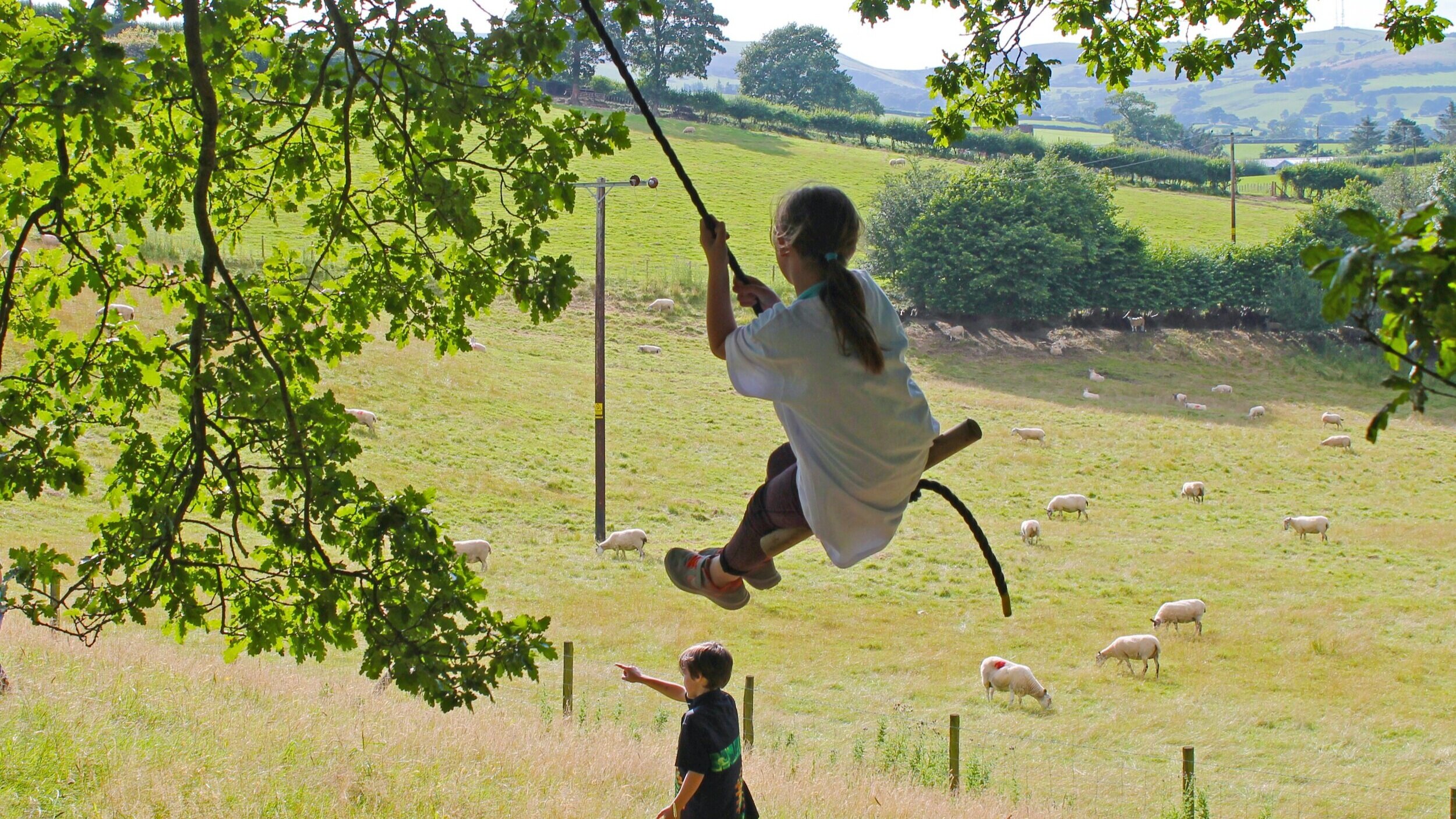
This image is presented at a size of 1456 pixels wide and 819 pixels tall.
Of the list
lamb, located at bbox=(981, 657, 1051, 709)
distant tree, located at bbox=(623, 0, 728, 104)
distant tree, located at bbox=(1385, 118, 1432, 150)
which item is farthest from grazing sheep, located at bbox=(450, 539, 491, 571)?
distant tree, located at bbox=(1385, 118, 1432, 150)

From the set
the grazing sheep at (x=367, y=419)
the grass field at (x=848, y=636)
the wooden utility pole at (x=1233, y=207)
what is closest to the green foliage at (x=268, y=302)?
the grass field at (x=848, y=636)

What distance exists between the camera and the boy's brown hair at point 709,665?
5746 mm

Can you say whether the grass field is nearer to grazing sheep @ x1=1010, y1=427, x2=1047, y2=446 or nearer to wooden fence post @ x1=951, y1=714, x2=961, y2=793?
wooden fence post @ x1=951, y1=714, x2=961, y2=793

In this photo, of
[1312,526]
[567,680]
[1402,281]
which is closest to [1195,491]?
[1312,526]

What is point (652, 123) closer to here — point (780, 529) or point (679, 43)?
point (780, 529)

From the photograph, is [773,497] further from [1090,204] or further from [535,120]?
[1090,204]

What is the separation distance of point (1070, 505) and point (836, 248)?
85.5ft

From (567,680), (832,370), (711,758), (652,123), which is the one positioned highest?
(652,123)

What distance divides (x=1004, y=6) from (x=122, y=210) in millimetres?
5096

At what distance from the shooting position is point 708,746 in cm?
570

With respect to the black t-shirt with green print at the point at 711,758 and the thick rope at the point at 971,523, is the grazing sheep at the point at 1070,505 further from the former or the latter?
the thick rope at the point at 971,523

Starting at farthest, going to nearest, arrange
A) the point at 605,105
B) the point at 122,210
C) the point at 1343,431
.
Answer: the point at 605,105
the point at 1343,431
the point at 122,210

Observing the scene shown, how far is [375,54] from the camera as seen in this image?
A: 5.58 m

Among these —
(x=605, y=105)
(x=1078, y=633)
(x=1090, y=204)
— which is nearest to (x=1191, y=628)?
(x=1078, y=633)
